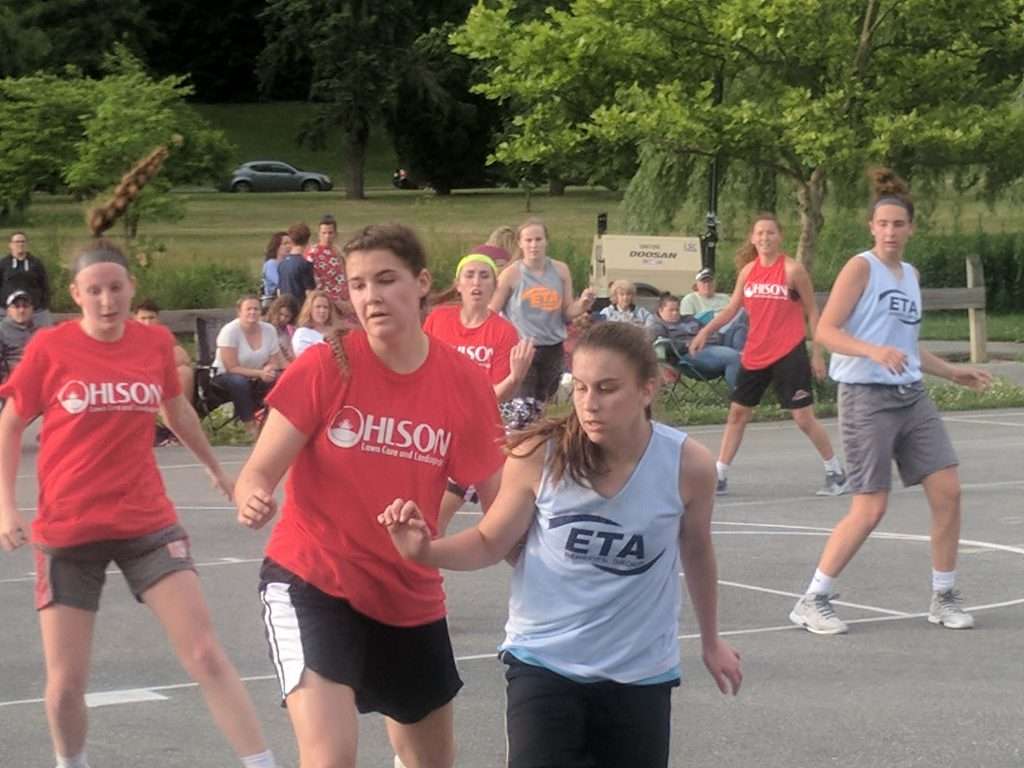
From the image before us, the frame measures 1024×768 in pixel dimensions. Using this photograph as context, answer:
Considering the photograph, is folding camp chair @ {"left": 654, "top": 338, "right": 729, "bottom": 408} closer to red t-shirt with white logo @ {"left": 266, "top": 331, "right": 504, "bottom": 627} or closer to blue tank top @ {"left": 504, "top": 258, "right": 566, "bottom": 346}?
blue tank top @ {"left": 504, "top": 258, "right": 566, "bottom": 346}

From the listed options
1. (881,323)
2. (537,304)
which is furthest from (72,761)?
(537,304)

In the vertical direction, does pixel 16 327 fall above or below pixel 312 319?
below

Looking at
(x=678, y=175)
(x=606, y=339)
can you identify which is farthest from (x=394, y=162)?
(x=606, y=339)

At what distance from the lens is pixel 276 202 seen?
234 feet

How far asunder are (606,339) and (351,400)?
783mm

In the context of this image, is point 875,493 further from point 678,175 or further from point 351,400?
point 678,175

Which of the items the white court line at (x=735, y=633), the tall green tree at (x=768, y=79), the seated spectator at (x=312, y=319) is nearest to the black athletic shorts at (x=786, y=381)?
the seated spectator at (x=312, y=319)

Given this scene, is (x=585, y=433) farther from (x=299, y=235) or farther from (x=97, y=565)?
(x=299, y=235)

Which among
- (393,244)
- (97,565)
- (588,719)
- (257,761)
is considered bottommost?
(257,761)

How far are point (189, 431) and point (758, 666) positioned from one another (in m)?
2.96

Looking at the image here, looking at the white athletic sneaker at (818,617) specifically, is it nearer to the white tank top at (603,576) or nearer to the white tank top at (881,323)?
the white tank top at (881,323)

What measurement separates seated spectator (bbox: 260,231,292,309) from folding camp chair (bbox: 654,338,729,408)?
14.8 feet

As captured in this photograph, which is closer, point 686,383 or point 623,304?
point 623,304

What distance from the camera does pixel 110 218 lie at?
23.9ft
